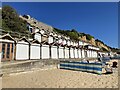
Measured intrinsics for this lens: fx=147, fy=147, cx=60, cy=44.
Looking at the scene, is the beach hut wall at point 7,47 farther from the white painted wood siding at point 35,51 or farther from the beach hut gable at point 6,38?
the white painted wood siding at point 35,51

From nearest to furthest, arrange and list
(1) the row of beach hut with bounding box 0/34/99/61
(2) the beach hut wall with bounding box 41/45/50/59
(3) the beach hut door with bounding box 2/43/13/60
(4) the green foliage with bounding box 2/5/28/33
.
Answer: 1. (3) the beach hut door with bounding box 2/43/13/60
2. (1) the row of beach hut with bounding box 0/34/99/61
3. (2) the beach hut wall with bounding box 41/45/50/59
4. (4) the green foliage with bounding box 2/5/28/33

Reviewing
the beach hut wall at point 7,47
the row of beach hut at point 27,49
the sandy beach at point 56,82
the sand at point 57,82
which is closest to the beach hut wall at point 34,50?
the row of beach hut at point 27,49

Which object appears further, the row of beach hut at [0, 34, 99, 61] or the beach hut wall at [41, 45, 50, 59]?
the beach hut wall at [41, 45, 50, 59]

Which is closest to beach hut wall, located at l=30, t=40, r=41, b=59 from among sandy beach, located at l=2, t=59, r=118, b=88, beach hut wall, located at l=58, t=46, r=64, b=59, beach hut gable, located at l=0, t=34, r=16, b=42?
beach hut gable, located at l=0, t=34, r=16, b=42

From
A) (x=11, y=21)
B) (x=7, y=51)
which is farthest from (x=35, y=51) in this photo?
(x=11, y=21)

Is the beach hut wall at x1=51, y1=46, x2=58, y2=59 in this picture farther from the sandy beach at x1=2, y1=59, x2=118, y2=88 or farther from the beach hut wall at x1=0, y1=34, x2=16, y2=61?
the sandy beach at x1=2, y1=59, x2=118, y2=88

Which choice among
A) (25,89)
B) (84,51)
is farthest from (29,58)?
(84,51)

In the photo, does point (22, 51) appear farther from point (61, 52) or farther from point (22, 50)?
point (61, 52)

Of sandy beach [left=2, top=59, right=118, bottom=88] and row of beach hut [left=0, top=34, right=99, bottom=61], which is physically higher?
row of beach hut [left=0, top=34, right=99, bottom=61]

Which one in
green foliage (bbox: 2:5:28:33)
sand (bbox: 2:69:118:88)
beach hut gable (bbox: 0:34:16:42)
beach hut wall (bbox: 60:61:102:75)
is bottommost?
sand (bbox: 2:69:118:88)

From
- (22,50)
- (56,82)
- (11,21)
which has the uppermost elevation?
(11,21)

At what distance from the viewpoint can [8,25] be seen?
3591cm

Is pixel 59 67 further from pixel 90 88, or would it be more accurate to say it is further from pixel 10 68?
pixel 90 88

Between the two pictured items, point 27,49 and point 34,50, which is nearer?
point 27,49
